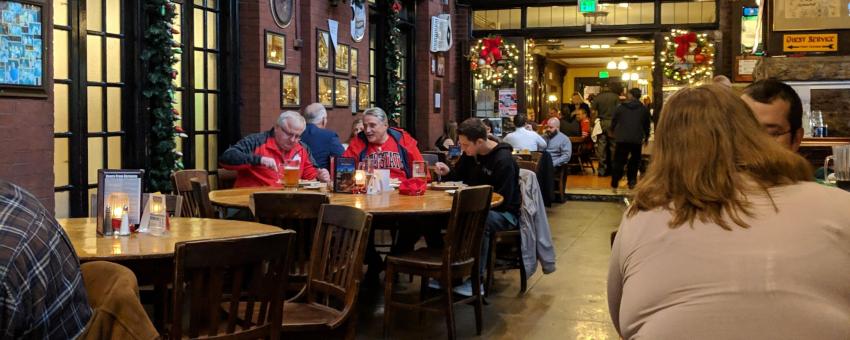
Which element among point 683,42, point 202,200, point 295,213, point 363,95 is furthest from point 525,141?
point 295,213

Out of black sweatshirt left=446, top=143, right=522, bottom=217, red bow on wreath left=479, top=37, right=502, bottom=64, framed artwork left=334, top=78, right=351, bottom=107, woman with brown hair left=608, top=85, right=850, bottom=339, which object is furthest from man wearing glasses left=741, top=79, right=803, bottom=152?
red bow on wreath left=479, top=37, right=502, bottom=64

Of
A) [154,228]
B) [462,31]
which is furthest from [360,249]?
[462,31]

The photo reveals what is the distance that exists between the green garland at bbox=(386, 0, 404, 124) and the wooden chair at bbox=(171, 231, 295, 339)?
28.5 ft

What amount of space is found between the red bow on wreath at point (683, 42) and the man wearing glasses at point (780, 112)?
36.1 feet

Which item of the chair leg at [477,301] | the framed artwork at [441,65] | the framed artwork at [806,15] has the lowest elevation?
the chair leg at [477,301]

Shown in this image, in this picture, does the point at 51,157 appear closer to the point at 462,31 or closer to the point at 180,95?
the point at 180,95

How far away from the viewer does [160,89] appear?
706cm

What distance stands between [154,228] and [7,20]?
2201 millimetres

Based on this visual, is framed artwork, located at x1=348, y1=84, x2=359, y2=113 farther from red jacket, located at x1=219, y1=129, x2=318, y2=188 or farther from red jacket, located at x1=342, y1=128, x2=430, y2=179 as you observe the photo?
red jacket, located at x1=219, y1=129, x2=318, y2=188

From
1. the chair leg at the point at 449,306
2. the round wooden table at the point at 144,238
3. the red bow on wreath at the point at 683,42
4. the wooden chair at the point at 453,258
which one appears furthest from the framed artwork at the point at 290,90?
the red bow on wreath at the point at 683,42

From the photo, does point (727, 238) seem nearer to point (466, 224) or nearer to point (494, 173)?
point (466, 224)

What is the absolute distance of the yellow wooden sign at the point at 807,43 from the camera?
19.7ft

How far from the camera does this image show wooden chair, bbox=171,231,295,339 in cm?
293

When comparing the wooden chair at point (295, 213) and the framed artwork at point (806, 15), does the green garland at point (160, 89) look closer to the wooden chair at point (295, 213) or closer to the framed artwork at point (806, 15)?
the wooden chair at point (295, 213)
